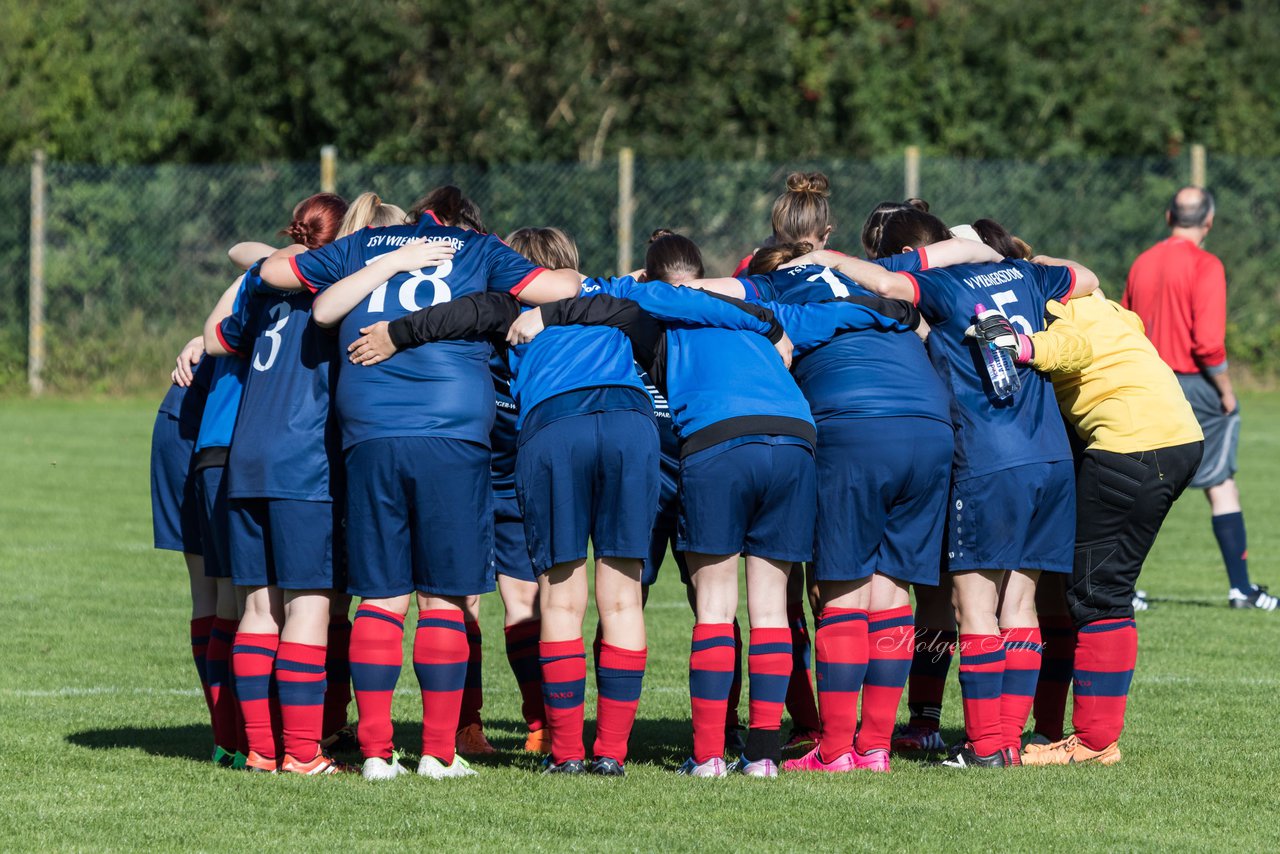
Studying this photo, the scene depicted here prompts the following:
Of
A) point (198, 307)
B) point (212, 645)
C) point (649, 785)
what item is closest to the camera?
point (649, 785)

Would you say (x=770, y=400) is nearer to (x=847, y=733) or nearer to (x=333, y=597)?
(x=847, y=733)

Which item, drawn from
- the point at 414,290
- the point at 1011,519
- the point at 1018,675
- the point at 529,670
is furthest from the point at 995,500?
the point at 414,290

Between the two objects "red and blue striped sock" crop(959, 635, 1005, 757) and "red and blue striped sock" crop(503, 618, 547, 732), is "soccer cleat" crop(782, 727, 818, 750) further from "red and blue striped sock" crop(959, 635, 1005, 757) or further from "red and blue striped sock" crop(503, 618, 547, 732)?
"red and blue striped sock" crop(503, 618, 547, 732)

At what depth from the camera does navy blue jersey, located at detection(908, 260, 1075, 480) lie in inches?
229

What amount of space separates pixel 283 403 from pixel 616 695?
1427 mm

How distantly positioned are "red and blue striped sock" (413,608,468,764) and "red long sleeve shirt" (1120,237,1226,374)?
5.39 metres

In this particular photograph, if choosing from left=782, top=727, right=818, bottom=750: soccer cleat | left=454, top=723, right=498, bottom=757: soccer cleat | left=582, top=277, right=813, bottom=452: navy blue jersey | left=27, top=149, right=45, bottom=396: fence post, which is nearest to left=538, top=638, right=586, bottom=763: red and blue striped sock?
left=454, top=723, right=498, bottom=757: soccer cleat

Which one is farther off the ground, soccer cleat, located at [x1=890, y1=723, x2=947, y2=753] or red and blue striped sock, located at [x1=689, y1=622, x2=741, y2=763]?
red and blue striped sock, located at [x1=689, y1=622, x2=741, y2=763]

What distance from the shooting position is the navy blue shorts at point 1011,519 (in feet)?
19.0

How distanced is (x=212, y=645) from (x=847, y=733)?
7.26 ft

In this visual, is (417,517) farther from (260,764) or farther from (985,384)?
(985,384)

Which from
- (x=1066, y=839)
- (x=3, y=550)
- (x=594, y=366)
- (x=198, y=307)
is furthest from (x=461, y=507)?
(x=198, y=307)

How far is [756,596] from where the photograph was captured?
18.7ft

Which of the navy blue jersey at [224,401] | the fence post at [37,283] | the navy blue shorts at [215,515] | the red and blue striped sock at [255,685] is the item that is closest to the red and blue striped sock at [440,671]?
the red and blue striped sock at [255,685]
